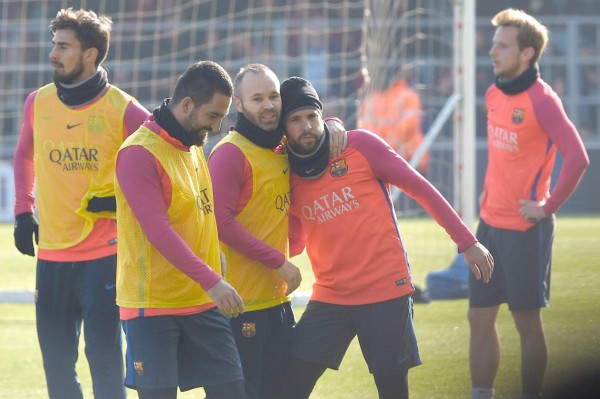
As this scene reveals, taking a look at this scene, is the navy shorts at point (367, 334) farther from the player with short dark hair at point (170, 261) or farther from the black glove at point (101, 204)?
the black glove at point (101, 204)

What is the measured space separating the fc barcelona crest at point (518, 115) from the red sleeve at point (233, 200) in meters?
1.75

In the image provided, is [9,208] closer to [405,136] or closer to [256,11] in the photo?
[256,11]

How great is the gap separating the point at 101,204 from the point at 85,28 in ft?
2.54

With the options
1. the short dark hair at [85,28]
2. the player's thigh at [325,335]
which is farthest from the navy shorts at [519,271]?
the short dark hair at [85,28]

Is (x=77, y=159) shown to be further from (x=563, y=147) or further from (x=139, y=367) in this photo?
(x=563, y=147)

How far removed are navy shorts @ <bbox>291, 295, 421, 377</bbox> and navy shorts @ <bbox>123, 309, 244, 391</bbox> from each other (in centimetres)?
51

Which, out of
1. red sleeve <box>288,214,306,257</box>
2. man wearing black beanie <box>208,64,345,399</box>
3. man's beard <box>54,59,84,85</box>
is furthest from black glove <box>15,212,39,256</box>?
red sleeve <box>288,214,306,257</box>

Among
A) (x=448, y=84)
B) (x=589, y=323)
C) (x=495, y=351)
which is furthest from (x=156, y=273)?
(x=448, y=84)

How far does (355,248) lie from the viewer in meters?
4.82

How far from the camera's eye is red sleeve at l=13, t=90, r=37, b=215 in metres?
5.51

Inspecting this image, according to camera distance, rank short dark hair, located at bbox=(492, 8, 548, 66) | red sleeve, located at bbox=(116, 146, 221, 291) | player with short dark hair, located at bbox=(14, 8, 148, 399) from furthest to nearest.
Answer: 1. short dark hair, located at bbox=(492, 8, 548, 66)
2. player with short dark hair, located at bbox=(14, 8, 148, 399)
3. red sleeve, located at bbox=(116, 146, 221, 291)

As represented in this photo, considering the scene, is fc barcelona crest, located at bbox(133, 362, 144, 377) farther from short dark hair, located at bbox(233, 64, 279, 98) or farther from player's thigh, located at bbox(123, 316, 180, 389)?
short dark hair, located at bbox(233, 64, 279, 98)

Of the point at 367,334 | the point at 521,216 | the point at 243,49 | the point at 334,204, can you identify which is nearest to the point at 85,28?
the point at 334,204

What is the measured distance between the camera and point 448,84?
2131cm
